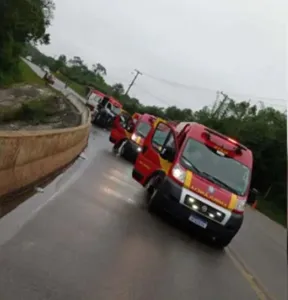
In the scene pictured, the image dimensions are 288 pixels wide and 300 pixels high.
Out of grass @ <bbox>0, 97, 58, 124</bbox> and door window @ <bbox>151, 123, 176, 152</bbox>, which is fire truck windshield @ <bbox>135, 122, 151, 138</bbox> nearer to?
grass @ <bbox>0, 97, 58, 124</bbox>

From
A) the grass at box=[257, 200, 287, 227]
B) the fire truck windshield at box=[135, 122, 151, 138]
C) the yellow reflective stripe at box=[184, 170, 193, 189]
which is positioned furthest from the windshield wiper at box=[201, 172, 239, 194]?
the grass at box=[257, 200, 287, 227]

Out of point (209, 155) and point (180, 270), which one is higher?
point (209, 155)

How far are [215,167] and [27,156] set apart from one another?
444 cm

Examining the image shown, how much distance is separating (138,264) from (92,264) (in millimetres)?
Answer: 1070

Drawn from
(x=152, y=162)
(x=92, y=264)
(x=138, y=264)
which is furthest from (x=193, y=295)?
(x=152, y=162)

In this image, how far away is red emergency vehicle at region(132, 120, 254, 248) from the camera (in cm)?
1264

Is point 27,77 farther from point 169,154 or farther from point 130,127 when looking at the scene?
point 169,154

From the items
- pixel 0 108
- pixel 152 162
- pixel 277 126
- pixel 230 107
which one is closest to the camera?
pixel 152 162

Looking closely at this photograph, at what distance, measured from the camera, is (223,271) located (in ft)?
35.3

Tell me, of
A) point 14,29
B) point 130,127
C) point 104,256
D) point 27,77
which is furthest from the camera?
point 27,77

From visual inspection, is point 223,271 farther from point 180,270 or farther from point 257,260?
point 257,260

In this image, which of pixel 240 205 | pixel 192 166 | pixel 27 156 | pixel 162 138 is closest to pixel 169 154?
pixel 192 166

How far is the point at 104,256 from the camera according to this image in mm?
8281

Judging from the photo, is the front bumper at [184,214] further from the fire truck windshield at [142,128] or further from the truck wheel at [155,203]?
the fire truck windshield at [142,128]
